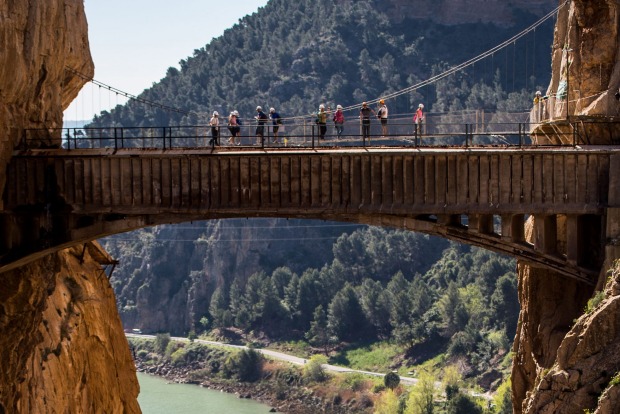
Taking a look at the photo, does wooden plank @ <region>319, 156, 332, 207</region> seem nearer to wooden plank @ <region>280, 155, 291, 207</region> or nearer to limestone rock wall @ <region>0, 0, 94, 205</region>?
wooden plank @ <region>280, 155, 291, 207</region>

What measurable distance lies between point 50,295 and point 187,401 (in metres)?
70.3

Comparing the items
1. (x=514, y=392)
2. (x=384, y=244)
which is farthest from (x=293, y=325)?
(x=514, y=392)

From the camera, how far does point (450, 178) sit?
27859 millimetres

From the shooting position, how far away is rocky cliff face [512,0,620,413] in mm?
24469

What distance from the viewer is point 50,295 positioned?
30281mm

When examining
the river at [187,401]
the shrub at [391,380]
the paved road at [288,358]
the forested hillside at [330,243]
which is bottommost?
the river at [187,401]

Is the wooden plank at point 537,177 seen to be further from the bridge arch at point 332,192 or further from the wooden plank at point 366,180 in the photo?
the wooden plank at point 366,180

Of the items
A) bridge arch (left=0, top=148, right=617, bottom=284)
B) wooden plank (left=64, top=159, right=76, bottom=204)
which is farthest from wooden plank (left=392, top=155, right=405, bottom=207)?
wooden plank (left=64, top=159, right=76, bottom=204)

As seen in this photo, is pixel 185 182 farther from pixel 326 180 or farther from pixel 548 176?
pixel 548 176

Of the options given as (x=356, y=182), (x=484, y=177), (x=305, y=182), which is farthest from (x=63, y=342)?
(x=484, y=177)

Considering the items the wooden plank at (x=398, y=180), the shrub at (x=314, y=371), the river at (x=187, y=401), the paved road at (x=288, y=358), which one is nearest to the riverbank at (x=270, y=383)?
the shrub at (x=314, y=371)

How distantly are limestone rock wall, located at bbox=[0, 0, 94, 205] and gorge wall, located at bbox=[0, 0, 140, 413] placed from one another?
0.02 meters

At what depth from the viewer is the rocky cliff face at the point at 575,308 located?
80.3 ft

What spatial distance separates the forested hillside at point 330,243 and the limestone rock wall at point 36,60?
2599 inches
